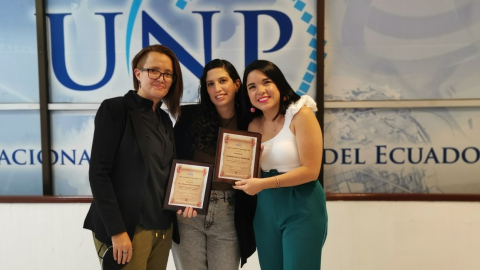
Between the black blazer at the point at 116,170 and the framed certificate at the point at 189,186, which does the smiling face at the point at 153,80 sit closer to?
the black blazer at the point at 116,170

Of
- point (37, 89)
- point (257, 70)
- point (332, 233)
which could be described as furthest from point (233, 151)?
point (37, 89)

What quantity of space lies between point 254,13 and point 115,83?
3.93 feet

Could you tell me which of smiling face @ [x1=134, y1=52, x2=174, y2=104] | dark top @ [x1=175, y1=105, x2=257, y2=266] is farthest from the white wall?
smiling face @ [x1=134, y1=52, x2=174, y2=104]

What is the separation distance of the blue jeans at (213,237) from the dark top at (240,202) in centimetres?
4

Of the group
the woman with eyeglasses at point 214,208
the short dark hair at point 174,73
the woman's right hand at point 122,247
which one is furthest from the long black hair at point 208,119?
the woman's right hand at point 122,247

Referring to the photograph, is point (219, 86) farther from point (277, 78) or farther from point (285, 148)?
point (285, 148)

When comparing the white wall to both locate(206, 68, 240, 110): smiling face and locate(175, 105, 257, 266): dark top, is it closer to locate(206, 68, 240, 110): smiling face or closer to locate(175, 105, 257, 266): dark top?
locate(175, 105, 257, 266): dark top

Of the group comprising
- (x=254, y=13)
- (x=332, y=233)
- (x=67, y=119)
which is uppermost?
(x=254, y=13)

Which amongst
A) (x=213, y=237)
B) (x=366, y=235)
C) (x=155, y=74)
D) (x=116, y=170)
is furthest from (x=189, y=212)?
(x=366, y=235)

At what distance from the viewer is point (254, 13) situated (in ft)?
8.86

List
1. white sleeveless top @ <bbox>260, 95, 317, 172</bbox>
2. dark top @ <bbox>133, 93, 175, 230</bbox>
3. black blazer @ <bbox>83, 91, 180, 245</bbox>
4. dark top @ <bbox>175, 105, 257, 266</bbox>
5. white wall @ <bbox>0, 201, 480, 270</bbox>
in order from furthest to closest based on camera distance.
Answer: white wall @ <bbox>0, 201, 480, 270</bbox>
dark top @ <bbox>175, 105, 257, 266</bbox>
white sleeveless top @ <bbox>260, 95, 317, 172</bbox>
dark top @ <bbox>133, 93, 175, 230</bbox>
black blazer @ <bbox>83, 91, 180, 245</bbox>

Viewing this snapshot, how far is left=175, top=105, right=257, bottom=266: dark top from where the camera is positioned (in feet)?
5.74

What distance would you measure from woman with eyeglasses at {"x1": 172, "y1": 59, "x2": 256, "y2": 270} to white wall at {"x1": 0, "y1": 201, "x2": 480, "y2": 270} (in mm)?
969

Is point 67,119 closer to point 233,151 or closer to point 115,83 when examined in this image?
point 115,83
